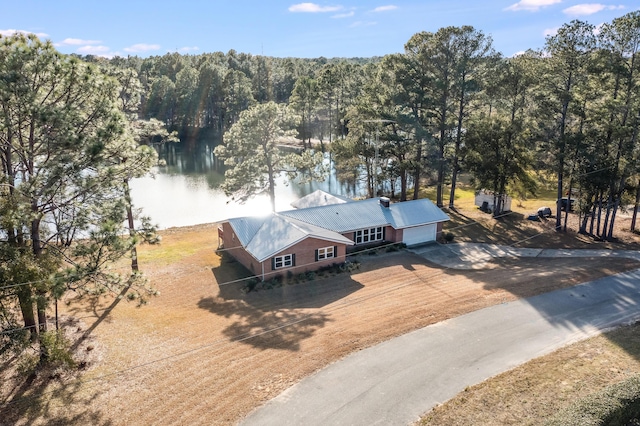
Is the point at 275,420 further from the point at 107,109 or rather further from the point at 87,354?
the point at 107,109

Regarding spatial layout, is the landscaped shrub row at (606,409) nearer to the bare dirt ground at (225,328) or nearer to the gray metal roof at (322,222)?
the bare dirt ground at (225,328)

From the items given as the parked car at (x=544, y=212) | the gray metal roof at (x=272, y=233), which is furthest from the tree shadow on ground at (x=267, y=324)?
the parked car at (x=544, y=212)

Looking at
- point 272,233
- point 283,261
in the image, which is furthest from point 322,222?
point 283,261

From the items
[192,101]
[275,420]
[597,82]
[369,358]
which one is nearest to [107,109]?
[275,420]

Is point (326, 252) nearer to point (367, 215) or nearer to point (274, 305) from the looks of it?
point (367, 215)

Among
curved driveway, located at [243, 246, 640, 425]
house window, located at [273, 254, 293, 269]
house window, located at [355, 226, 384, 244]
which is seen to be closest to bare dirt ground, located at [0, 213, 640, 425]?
curved driveway, located at [243, 246, 640, 425]

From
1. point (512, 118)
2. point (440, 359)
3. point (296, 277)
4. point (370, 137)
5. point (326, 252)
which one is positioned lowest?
point (440, 359)
